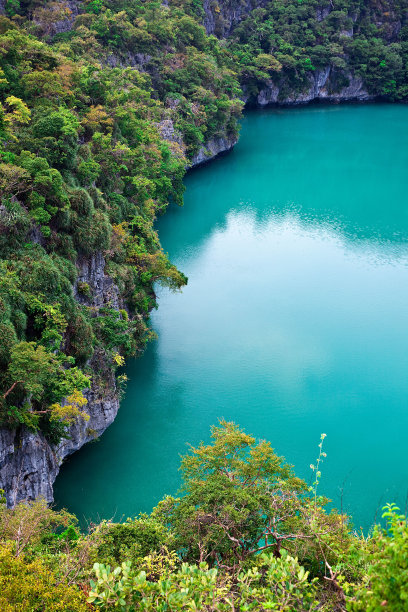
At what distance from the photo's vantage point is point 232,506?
6953mm

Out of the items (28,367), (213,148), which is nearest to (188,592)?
(28,367)

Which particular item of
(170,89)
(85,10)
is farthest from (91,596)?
(85,10)

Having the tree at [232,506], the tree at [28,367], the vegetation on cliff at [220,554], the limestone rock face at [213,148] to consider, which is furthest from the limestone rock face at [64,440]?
the limestone rock face at [213,148]

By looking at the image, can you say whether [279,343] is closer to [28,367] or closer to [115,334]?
[115,334]

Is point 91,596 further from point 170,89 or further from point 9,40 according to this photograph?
point 170,89

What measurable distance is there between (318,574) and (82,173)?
1039cm

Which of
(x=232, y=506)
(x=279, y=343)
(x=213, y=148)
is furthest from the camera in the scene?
(x=213, y=148)

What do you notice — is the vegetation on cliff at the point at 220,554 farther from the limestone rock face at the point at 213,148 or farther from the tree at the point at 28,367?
the limestone rock face at the point at 213,148

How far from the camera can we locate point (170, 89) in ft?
83.5

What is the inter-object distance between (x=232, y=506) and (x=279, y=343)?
8.38 m

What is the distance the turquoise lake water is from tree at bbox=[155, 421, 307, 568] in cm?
114

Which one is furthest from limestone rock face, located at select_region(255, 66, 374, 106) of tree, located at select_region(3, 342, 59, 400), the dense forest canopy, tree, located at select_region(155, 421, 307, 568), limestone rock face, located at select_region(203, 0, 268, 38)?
tree, located at select_region(155, 421, 307, 568)

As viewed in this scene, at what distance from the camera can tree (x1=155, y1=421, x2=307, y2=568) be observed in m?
6.85

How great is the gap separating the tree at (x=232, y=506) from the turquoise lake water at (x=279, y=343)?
114cm
